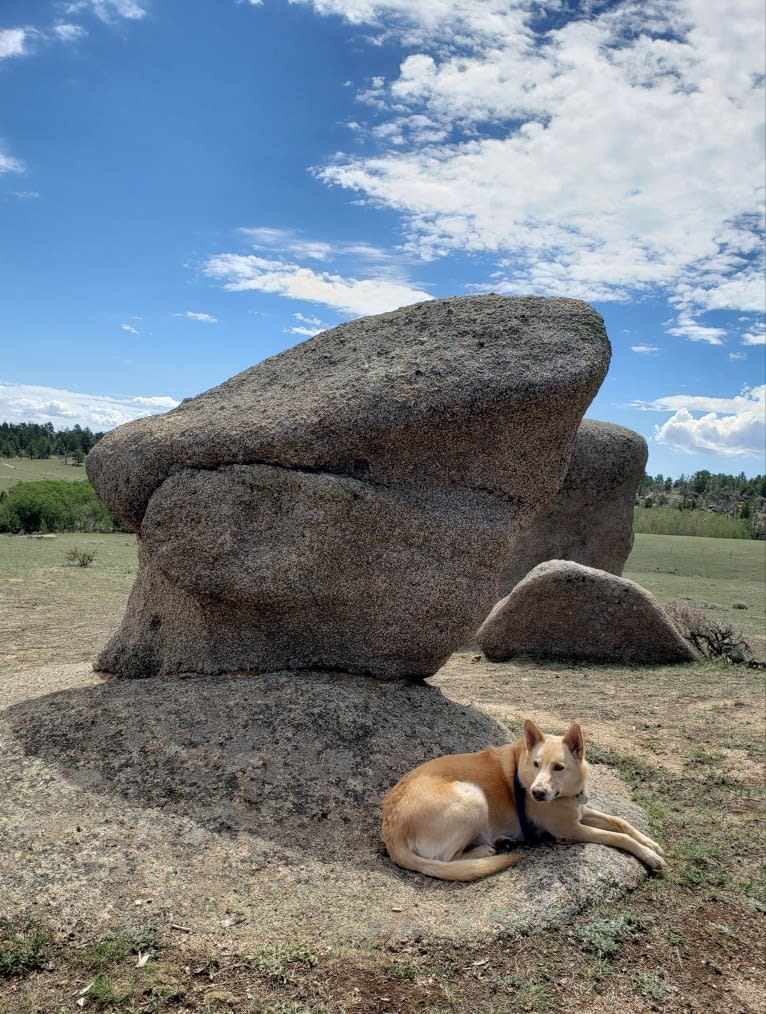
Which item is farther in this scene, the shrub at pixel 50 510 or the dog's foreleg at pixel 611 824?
the shrub at pixel 50 510

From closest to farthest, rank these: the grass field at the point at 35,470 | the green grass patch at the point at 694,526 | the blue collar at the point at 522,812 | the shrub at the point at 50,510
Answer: the blue collar at the point at 522,812 < the shrub at the point at 50,510 < the green grass patch at the point at 694,526 < the grass field at the point at 35,470

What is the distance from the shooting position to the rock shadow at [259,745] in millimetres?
6160

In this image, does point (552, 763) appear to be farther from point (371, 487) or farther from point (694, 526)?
point (694, 526)

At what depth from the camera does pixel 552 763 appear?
5.61 meters

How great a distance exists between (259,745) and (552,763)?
2.55 metres

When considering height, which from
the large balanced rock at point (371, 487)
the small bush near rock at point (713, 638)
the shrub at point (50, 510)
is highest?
the large balanced rock at point (371, 487)

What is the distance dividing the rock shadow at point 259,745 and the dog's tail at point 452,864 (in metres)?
0.29

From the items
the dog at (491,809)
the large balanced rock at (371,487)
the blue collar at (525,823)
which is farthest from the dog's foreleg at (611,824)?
the large balanced rock at (371,487)

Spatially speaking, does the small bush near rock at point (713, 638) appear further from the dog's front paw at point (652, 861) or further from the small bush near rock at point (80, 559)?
the small bush near rock at point (80, 559)

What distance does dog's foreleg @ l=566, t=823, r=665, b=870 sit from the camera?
5.99m

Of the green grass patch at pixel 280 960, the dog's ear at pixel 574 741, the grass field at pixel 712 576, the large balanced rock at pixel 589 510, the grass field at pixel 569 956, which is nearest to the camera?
the grass field at pixel 569 956

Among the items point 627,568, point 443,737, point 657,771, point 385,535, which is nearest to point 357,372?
point 385,535

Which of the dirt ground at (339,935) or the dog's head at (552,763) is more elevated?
the dog's head at (552,763)

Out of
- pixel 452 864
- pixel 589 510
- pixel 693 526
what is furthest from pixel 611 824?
pixel 693 526
